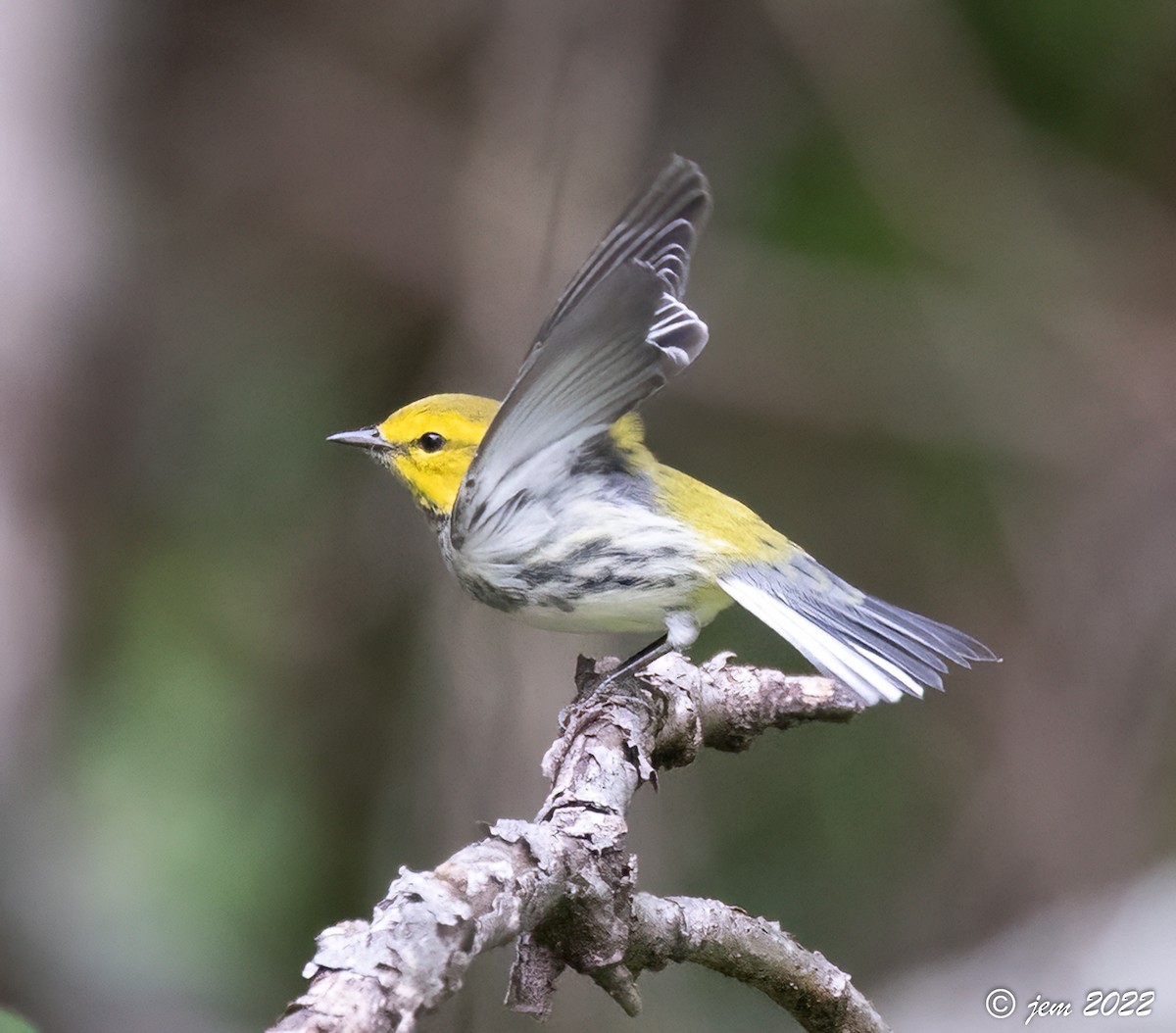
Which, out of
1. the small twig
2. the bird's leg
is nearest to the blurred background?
the bird's leg

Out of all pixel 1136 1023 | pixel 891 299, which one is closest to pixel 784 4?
pixel 891 299

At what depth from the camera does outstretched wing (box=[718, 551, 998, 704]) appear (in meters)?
2.37

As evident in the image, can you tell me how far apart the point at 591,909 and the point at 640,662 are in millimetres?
1100

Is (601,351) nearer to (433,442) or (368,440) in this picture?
(433,442)

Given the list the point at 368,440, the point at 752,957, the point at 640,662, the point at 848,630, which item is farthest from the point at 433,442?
the point at 752,957

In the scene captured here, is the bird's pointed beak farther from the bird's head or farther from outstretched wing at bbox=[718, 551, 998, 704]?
outstretched wing at bbox=[718, 551, 998, 704]

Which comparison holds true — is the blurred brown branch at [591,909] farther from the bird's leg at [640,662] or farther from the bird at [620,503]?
the bird at [620,503]

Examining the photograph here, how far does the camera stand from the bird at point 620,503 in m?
2.23

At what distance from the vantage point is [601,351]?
89.5 inches

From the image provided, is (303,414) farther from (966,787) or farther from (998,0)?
(998,0)

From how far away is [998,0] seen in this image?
16.4ft

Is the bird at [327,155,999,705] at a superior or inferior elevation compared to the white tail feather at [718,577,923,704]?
superior

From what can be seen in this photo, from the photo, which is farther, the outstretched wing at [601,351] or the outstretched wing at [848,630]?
the outstretched wing at [848,630]

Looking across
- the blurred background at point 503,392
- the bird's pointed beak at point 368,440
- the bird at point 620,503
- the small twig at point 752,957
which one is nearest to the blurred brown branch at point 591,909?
the small twig at point 752,957
